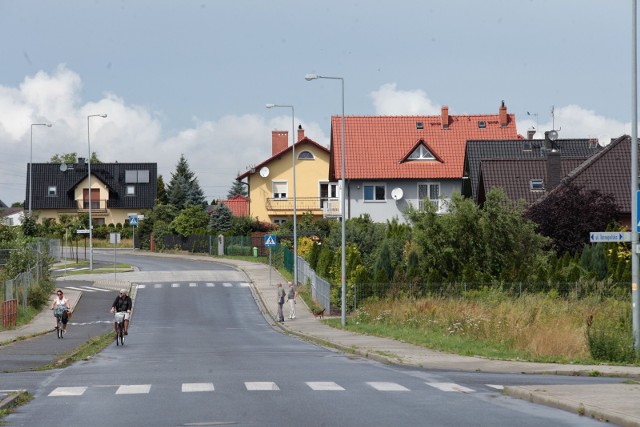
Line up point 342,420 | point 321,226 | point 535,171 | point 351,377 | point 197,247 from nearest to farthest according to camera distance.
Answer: point 342,420
point 351,377
point 535,171
point 321,226
point 197,247

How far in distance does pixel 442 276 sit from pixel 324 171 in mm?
51338

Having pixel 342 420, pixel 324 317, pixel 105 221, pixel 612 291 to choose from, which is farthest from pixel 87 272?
pixel 342 420

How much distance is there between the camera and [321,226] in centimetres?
7788

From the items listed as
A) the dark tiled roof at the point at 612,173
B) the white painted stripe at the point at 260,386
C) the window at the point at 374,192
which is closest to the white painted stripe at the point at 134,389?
the white painted stripe at the point at 260,386

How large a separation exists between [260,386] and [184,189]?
3793 inches

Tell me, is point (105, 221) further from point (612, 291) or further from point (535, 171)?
point (612, 291)

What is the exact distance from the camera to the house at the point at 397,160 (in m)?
76.5

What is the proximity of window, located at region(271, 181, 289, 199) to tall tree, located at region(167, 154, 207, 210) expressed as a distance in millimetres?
14861

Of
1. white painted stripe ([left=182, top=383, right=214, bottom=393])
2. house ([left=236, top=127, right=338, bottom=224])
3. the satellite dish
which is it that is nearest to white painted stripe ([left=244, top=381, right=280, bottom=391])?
white painted stripe ([left=182, top=383, right=214, bottom=393])

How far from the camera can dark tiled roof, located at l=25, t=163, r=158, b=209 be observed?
115250mm

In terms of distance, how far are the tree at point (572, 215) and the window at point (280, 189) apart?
4520 cm

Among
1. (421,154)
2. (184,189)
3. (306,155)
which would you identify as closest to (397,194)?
(421,154)

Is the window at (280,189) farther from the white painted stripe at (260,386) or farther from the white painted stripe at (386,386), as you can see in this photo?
the white painted stripe at (386,386)

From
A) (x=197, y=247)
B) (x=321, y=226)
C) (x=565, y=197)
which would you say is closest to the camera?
(x=565, y=197)
